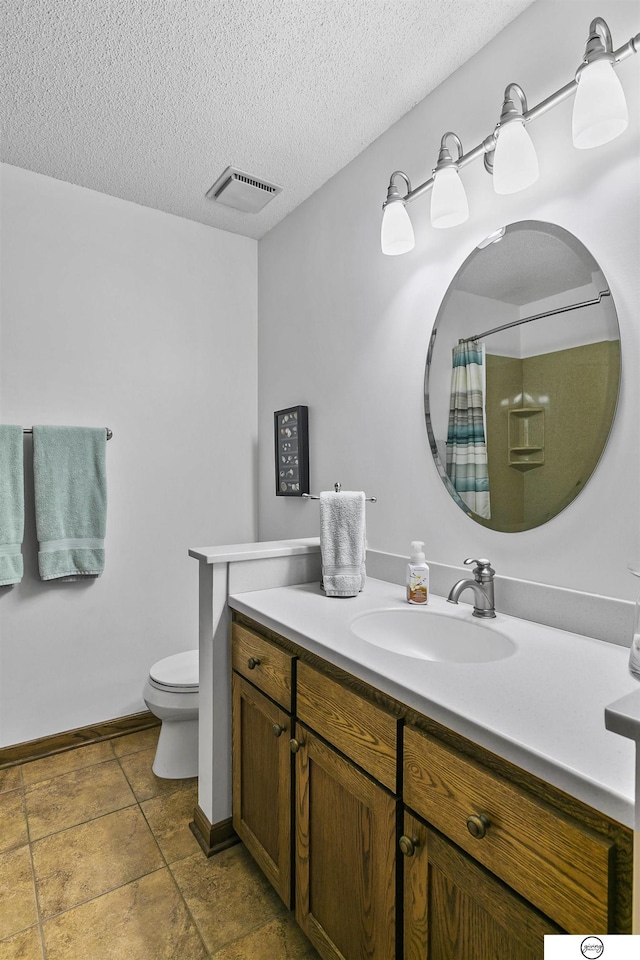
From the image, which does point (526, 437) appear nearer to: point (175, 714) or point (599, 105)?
point (599, 105)

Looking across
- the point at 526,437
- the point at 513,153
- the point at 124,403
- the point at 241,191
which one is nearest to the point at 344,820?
the point at 526,437

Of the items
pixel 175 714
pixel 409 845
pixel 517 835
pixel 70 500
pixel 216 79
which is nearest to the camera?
pixel 517 835

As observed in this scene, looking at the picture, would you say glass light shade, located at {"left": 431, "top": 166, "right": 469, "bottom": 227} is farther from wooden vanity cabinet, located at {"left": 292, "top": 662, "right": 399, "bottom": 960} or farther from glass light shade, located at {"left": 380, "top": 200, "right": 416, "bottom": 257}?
wooden vanity cabinet, located at {"left": 292, "top": 662, "right": 399, "bottom": 960}

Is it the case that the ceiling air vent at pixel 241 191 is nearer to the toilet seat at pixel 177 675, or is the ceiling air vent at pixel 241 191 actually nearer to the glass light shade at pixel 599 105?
the glass light shade at pixel 599 105

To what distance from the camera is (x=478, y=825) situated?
0.78 meters

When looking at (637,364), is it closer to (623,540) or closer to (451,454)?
(623,540)

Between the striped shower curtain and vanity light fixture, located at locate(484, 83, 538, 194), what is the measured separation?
0.42 metres

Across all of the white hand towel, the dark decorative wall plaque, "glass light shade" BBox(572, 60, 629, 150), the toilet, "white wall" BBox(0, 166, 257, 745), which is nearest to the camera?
"glass light shade" BBox(572, 60, 629, 150)

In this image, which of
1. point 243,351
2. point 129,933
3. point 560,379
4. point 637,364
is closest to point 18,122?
point 243,351

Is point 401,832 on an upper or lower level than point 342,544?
lower

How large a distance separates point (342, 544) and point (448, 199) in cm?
105

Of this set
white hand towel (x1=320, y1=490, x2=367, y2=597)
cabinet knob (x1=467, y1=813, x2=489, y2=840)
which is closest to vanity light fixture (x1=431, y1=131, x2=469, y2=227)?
white hand towel (x1=320, y1=490, x2=367, y2=597)

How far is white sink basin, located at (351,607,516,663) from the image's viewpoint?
134cm

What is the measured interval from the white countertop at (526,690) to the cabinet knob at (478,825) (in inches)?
4.3
